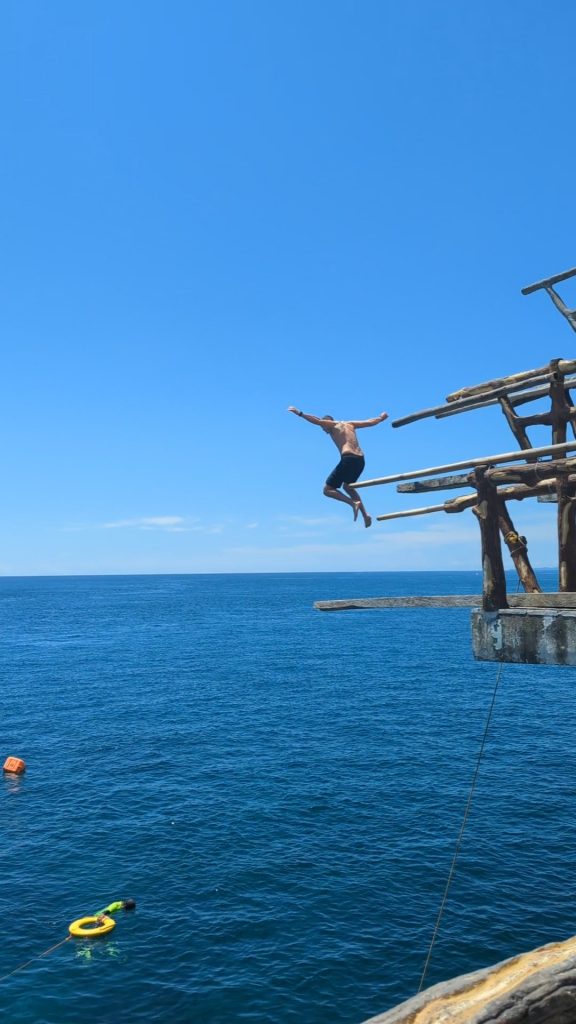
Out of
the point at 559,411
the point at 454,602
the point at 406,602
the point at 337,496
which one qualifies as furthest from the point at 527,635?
the point at 337,496

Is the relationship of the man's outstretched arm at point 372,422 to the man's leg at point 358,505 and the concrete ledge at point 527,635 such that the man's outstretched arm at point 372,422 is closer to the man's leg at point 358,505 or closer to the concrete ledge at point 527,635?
the man's leg at point 358,505

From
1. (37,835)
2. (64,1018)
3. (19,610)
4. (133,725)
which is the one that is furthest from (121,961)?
(19,610)

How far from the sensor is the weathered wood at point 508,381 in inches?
437

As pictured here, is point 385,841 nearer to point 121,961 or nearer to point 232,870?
point 232,870

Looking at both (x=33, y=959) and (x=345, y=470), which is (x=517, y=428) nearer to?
(x=345, y=470)

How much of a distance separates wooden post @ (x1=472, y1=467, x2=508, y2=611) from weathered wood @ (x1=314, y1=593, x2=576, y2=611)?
2.44 ft

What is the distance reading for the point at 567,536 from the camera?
973 cm

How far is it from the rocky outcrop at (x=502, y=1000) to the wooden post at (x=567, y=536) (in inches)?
203

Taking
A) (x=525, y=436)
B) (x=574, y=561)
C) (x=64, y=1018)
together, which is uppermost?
(x=525, y=436)

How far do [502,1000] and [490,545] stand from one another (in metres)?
5.79

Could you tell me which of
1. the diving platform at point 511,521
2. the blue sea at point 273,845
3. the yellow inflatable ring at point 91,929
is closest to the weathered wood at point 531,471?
the diving platform at point 511,521

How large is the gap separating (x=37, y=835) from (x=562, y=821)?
21.6 metres

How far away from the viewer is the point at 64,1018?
685 inches

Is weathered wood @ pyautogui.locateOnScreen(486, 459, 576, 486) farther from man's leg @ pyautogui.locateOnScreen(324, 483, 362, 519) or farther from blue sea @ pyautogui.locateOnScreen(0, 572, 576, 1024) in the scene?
blue sea @ pyautogui.locateOnScreen(0, 572, 576, 1024)
